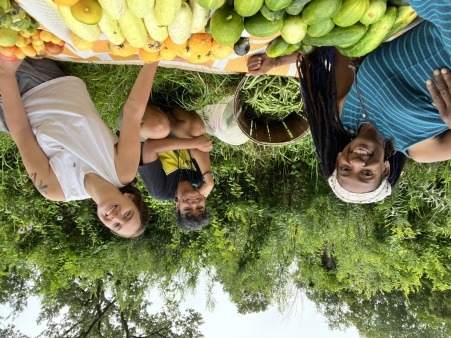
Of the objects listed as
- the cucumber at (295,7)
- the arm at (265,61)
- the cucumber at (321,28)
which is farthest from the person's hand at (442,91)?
the arm at (265,61)

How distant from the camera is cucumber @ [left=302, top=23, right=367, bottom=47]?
162 centimetres

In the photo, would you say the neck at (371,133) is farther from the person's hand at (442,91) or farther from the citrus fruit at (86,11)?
the citrus fruit at (86,11)

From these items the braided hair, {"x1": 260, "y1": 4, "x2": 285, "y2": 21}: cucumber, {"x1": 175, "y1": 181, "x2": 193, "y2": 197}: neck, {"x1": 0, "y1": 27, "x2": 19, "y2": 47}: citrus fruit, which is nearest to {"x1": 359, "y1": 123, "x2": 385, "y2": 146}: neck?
the braided hair

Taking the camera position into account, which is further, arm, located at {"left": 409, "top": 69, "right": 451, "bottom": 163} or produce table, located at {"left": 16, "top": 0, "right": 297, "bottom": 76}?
produce table, located at {"left": 16, "top": 0, "right": 297, "bottom": 76}

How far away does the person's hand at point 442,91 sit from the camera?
1.45m

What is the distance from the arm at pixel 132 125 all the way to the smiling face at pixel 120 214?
115 mm

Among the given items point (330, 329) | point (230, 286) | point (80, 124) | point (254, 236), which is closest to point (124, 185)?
point (80, 124)

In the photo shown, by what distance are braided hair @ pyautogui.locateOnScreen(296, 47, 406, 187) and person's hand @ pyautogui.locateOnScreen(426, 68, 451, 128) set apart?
62 cm

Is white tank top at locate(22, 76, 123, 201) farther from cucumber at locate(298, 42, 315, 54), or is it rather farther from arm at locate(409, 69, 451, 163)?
arm at locate(409, 69, 451, 163)

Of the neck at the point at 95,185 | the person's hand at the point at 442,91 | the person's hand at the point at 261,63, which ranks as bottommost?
the neck at the point at 95,185

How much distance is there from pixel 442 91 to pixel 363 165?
0.54 meters

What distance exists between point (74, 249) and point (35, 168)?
6.89 ft

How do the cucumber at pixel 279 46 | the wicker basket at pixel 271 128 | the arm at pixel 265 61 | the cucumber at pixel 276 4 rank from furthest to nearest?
the wicker basket at pixel 271 128 < the arm at pixel 265 61 < the cucumber at pixel 279 46 < the cucumber at pixel 276 4

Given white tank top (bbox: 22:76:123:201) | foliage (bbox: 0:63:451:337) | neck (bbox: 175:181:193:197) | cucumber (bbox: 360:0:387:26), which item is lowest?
foliage (bbox: 0:63:451:337)
